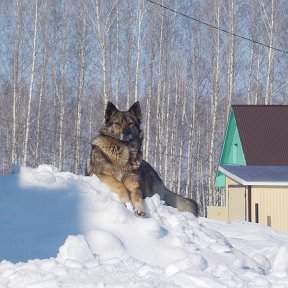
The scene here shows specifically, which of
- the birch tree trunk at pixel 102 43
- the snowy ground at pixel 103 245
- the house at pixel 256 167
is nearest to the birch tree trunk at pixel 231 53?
Result: the house at pixel 256 167

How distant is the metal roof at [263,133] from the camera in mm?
24656

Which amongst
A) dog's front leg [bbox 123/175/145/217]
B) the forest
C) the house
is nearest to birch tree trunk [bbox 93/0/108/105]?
the forest

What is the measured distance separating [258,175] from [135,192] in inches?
536

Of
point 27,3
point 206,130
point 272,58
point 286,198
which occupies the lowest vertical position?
point 286,198

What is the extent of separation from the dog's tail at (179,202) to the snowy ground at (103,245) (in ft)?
2.41

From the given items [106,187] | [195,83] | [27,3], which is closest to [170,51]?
[195,83]

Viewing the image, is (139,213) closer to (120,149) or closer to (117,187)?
(117,187)

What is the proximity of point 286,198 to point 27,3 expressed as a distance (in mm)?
20095

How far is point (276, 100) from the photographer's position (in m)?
40.9

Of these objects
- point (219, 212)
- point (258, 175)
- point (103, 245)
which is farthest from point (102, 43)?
point (103, 245)

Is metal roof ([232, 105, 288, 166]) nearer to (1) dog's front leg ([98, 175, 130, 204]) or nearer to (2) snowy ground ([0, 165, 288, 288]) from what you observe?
(2) snowy ground ([0, 165, 288, 288])

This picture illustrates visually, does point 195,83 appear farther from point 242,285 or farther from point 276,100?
point 242,285

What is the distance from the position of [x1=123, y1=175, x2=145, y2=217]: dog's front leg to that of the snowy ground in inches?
5.1

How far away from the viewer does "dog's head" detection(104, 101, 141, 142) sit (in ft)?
27.7
